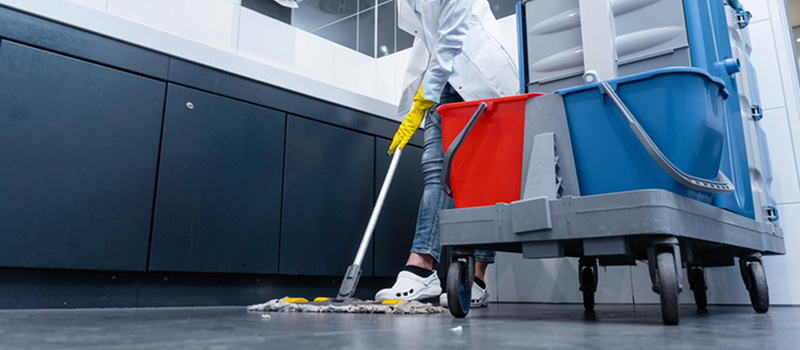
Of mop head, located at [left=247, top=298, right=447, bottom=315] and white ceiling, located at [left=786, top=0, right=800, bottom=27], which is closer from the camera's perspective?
mop head, located at [left=247, top=298, right=447, bottom=315]

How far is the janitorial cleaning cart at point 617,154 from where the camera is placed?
2.77 ft

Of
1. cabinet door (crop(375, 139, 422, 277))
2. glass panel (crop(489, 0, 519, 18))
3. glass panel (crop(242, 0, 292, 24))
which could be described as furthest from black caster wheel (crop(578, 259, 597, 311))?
glass panel (crop(242, 0, 292, 24))

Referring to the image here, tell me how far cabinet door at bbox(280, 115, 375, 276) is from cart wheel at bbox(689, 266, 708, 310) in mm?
975

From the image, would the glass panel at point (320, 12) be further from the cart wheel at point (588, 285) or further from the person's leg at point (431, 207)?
the cart wheel at point (588, 285)

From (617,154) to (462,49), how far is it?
81cm

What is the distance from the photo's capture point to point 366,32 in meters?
2.89

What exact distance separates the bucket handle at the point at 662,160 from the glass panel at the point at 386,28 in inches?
83.8

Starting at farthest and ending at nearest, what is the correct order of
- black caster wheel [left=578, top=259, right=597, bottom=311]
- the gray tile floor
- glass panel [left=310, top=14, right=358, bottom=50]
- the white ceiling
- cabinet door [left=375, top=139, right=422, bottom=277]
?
the white ceiling, glass panel [left=310, top=14, right=358, bottom=50], cabinet door [left=375, top=139, right=422, bottom=277], black caster wheel [left=578, top=259, right=597, bottom=311], the gray tile floor

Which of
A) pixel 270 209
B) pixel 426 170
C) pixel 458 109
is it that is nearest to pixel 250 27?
pixel 270 209

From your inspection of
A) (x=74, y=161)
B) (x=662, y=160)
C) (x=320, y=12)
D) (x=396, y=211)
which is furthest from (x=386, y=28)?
(x=662, y=160)

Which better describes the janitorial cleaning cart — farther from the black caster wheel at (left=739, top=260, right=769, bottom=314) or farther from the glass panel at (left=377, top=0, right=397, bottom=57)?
the glass panel at (left=377, top=0, right=397, bottom=57)

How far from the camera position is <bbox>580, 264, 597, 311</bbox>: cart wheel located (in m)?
1.35

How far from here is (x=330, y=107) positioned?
1.84 meters

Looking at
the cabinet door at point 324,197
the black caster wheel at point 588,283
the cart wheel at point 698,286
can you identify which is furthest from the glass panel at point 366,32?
the cart wheel at point 698,286
